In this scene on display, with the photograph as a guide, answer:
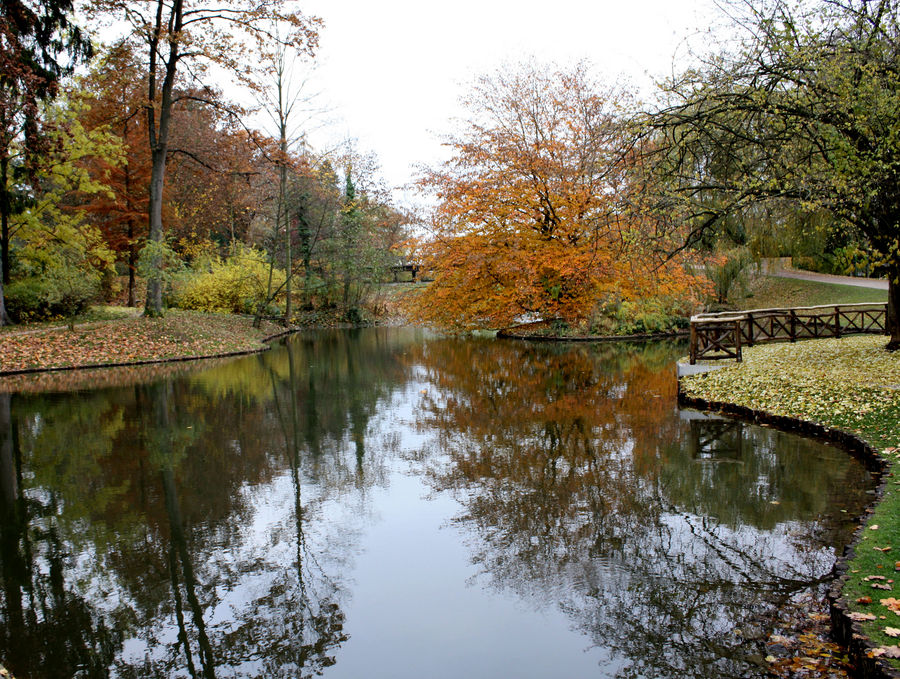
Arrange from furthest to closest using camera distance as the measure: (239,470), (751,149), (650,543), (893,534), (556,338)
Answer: (556,338) → (751,149) → (239,470) → (650,543) → (893,534)

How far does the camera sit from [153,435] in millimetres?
9266

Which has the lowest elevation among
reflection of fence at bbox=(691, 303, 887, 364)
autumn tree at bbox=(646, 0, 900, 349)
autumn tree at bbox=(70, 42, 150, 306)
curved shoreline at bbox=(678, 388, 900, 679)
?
curved shoreline at bbox=(678, 388, 900, 679)

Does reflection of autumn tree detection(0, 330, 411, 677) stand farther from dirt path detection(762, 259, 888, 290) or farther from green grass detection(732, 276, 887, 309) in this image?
dirt path detection(762, 259, 888, 290)

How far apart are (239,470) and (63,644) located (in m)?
3.66

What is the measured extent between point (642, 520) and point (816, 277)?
33.9 meters

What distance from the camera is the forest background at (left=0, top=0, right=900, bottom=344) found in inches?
385

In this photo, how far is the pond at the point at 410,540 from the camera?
3744 millimetres

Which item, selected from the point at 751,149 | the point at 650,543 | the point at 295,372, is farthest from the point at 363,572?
the point at 295,372

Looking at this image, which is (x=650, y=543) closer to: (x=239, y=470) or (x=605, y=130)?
(x=239, y=470)

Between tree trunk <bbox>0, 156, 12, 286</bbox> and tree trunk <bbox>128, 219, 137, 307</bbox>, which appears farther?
tree trunk <bbox>128, 219, 137, 307</bbox>

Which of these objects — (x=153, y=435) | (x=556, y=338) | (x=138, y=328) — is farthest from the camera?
(x=556, y=338)

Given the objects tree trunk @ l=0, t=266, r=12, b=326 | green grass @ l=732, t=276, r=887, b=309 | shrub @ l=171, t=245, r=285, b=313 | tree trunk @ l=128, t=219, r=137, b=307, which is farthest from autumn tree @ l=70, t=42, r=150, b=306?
green grass @ l=732, t=276, r=887, b=309

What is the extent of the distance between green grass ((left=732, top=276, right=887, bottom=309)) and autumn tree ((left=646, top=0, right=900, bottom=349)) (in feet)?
65.0

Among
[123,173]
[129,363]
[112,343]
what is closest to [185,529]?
[129,363]
